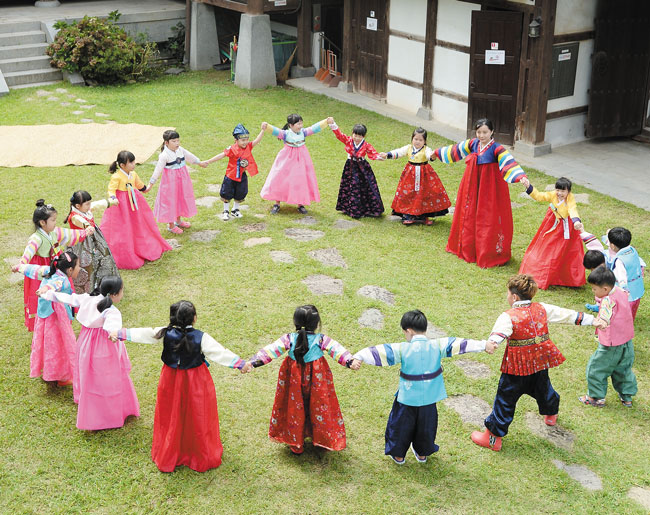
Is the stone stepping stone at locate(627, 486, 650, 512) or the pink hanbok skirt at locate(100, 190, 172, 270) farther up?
the pink hanbok skirt at locate(100, 190, 172, 270)

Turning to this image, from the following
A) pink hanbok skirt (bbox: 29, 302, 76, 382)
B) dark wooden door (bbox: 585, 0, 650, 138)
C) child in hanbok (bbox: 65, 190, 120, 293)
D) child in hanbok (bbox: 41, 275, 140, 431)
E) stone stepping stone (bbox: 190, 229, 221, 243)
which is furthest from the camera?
dark wooden door (bbox: 585, 0, 650, 138)

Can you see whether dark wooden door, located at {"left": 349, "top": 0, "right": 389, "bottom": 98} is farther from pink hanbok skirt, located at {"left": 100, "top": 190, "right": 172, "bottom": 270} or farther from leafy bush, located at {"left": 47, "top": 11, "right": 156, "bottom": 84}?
pink hanbok skirt, located at {"left": 100, "top": 190, "right": 172, "bottom": 270}

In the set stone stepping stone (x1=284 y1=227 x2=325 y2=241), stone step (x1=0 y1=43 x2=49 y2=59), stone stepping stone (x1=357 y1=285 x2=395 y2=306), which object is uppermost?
stone step (x1=0 y1=43 x2=49 y2=59)

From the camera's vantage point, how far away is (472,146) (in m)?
7.98

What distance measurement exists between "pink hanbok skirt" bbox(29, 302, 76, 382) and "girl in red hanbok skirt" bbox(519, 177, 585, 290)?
440 centimetres

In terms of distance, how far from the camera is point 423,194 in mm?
9094

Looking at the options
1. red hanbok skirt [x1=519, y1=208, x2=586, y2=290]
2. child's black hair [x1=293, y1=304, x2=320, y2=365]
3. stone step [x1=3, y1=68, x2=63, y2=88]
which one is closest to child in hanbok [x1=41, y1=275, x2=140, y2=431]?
child's black hair [x1=293, y1=304, x2=320, y2=365]

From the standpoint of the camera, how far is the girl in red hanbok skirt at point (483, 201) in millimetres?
7840

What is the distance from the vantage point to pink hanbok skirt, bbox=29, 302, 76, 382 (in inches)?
238

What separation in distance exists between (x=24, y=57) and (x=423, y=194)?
32.7ft

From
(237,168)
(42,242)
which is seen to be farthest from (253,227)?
(42,242)

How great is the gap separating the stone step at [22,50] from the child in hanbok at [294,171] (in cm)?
838

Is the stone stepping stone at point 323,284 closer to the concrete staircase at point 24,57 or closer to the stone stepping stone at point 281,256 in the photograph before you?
the stone stepping stone at point 281,256

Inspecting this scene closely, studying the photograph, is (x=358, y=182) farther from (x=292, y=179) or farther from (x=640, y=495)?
(x=640, y=495)
